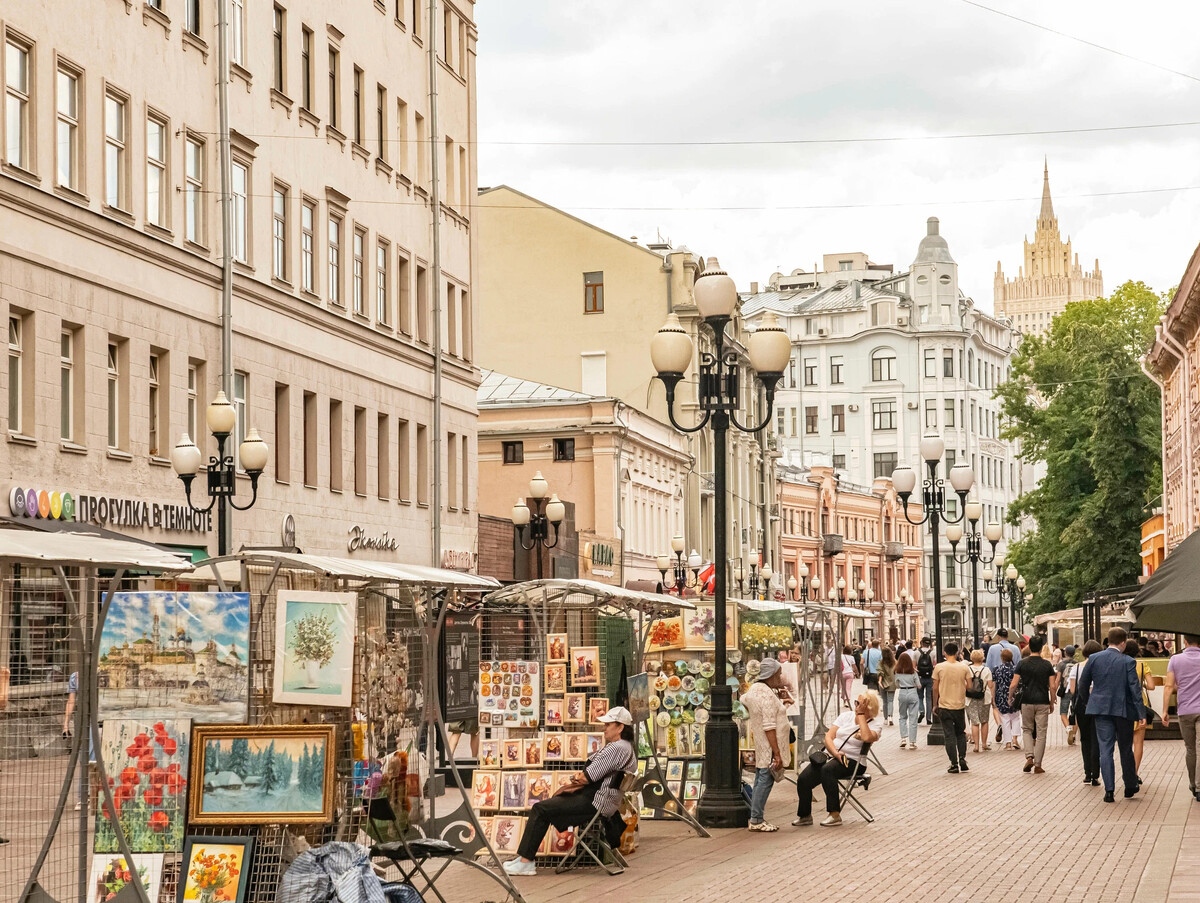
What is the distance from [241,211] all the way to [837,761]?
18.1 meters

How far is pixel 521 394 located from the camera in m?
60.4

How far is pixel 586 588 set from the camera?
52.5 feet

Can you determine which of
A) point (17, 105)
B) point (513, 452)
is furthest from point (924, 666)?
point (513, 452)

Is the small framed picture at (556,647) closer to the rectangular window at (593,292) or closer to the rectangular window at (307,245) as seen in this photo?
the rectangular window at (307,245)

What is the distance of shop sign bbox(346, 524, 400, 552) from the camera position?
119 ft

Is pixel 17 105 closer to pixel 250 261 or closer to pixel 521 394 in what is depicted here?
pixel 250 261

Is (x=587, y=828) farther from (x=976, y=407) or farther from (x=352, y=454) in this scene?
(x=976, y=407)

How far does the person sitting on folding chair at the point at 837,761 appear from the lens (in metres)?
17.4

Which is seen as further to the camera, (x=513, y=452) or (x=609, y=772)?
(x=513, y=452)

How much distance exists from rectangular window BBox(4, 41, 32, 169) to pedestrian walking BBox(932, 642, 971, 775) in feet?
46.5

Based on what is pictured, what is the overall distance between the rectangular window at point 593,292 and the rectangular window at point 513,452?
9.17 m

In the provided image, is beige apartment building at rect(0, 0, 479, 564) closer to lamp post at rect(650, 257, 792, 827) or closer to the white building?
lamp post at rect(650, 257, 792, 827)

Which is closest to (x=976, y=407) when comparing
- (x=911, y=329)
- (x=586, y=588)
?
(x=911, y=329)

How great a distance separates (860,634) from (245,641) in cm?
10076
